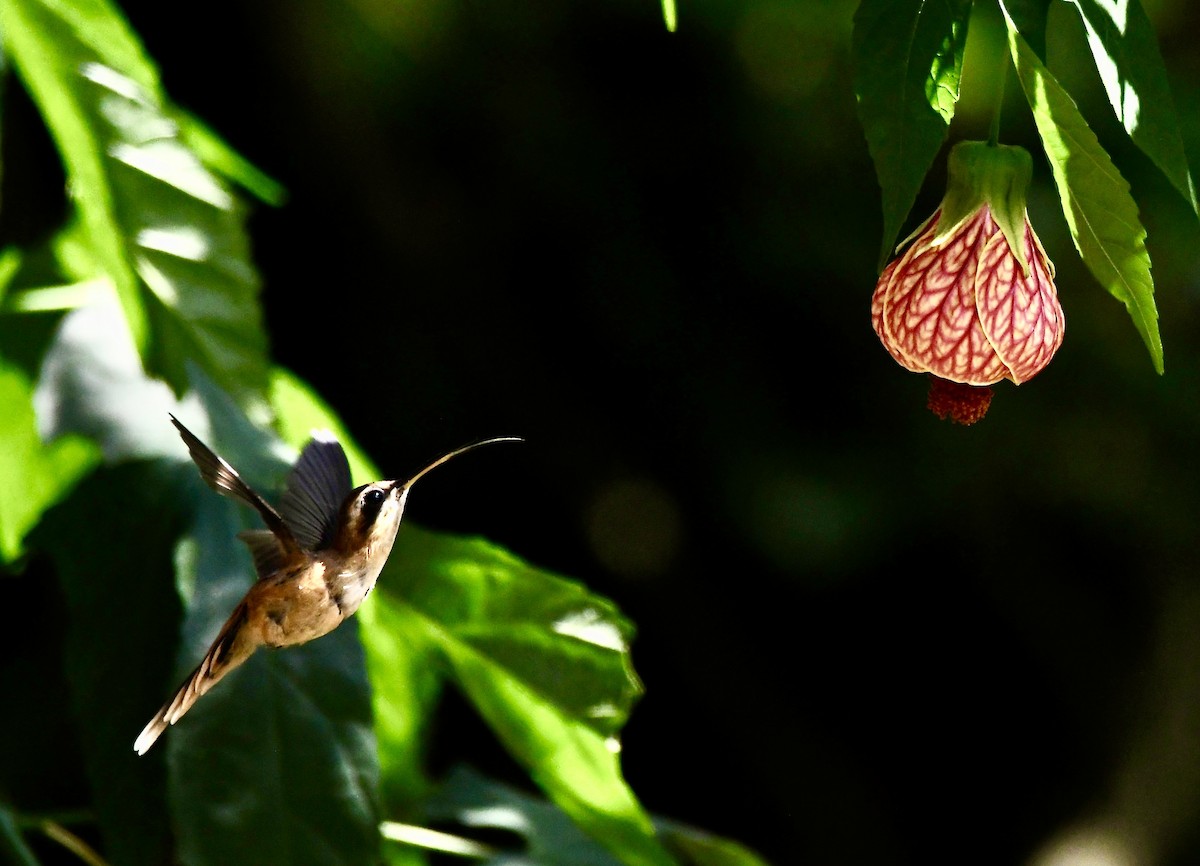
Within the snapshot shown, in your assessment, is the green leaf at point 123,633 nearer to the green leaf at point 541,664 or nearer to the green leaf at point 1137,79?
the green leaf at point 541,664

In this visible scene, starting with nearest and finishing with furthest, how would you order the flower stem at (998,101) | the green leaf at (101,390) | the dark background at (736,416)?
the flower stem at (998,101) < the green leaf at (101,390) < the dark background at (736,416)

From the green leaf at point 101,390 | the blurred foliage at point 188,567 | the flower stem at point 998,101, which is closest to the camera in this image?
the flower stem at point 998,101

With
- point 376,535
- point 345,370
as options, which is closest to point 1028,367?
point 376,535

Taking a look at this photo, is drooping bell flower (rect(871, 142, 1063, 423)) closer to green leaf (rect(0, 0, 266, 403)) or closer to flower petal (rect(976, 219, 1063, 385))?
flower petal (rect(976, 219, 1063, 385))

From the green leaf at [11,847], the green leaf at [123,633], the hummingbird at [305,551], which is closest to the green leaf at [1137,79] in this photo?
the hummingbird at [305,551]

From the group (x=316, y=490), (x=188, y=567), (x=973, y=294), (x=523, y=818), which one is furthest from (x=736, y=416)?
(x=316, y=490)
